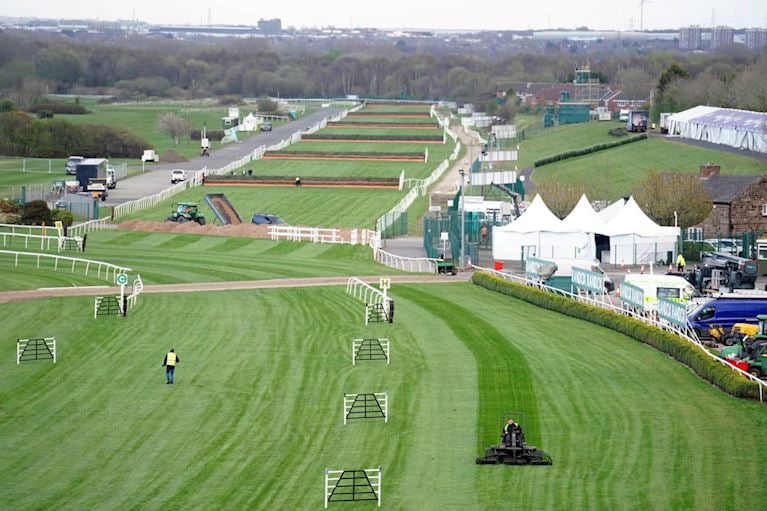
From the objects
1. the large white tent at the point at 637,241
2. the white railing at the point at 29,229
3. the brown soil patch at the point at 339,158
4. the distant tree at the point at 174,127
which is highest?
the distant tree at the point at 174,127

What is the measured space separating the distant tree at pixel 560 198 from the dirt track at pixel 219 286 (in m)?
16.7

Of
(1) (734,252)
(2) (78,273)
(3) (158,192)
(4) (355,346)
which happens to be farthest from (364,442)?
(3) (158,192)

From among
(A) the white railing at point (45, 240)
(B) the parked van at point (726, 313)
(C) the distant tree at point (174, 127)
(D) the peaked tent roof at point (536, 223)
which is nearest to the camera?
(B) the parked van at point (726, 313)

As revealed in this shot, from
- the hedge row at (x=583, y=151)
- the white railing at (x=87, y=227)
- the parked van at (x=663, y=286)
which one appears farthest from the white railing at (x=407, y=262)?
the hedge row at (x=583, y=151)

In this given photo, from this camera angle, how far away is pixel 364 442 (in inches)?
1261

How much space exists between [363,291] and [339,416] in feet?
→ 64.1

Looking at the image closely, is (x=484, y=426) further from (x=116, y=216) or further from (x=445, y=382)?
(x=116, y=216)

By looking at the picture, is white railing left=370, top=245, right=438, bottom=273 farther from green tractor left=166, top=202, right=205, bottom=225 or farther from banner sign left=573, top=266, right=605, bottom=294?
green tractor left=166, top=202, right=205, bottom=225

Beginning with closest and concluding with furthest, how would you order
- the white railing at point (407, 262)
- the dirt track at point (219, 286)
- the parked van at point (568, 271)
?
the dirt track at point (219, 286) < the parked van at point (568, 271) < the white railing at point (407, 262)

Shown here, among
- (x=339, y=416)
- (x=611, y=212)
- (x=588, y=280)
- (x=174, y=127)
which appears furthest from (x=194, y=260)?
(x=174, y=127)

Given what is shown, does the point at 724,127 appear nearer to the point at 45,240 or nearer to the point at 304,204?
the point at 304,204

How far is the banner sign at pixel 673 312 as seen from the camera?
144 ft

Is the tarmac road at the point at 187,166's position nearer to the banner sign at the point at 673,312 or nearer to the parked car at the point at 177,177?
the parked car at the point at 177,177

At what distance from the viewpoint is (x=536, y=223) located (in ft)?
211
